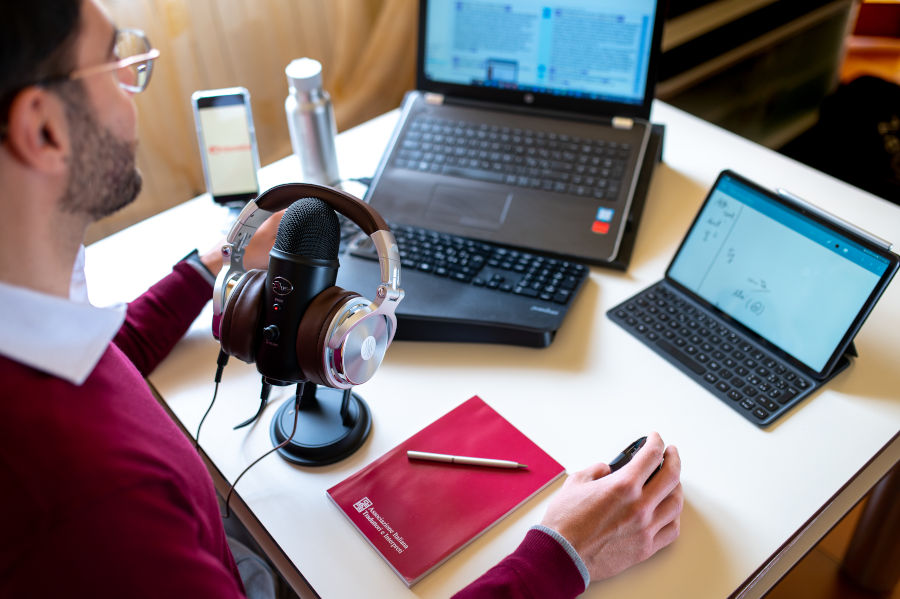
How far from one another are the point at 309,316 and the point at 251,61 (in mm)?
1295

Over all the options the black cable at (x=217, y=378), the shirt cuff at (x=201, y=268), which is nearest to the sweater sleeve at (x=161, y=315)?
the shirt cuff at (x=201, y=268)

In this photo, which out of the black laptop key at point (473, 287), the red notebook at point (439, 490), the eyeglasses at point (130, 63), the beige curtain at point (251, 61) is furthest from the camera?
the beige curtain at point (251, 61)

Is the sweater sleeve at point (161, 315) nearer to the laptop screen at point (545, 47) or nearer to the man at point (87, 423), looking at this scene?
the man at point (87, 423)

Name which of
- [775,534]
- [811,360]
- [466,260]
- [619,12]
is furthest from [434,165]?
[775,534]

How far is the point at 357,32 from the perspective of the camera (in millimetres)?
1971

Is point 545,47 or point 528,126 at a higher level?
point 545,47

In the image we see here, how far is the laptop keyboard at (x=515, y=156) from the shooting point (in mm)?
1161

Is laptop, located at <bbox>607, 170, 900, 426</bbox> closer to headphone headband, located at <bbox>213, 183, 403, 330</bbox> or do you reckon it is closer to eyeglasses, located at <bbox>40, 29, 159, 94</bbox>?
headphone headband, located at <bbox>213, 183, 403, 330</bbox>

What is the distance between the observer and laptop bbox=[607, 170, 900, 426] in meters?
0.85

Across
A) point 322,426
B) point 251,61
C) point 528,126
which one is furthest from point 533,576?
point 251,61

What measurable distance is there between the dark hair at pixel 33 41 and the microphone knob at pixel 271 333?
28cm

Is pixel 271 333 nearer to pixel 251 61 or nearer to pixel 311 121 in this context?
pixel 311 121

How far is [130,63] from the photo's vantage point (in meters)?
0.68

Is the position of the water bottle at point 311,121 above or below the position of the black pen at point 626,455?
above
